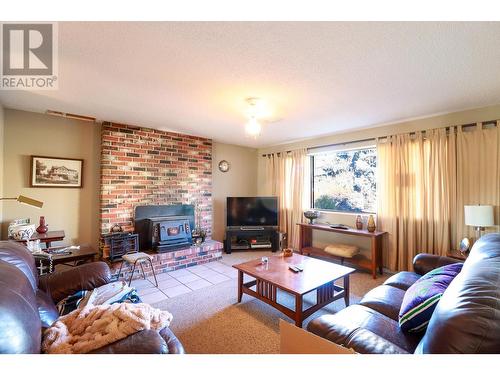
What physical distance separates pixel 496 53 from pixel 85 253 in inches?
164

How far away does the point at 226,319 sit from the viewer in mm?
2219

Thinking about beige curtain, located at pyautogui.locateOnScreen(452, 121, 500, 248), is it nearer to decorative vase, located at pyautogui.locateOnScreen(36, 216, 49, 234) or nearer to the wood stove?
the wood stove

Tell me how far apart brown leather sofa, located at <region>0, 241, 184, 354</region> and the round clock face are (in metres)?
3.28

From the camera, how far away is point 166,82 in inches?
83.7

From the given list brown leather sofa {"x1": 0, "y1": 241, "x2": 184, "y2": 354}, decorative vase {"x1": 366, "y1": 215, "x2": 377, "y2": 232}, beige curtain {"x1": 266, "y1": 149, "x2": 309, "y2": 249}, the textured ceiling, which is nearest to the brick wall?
the textured ceiling

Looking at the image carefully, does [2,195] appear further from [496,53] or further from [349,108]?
[496,53]

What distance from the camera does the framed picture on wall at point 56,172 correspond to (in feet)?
10.1

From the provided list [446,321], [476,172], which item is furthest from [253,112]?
[476,172]

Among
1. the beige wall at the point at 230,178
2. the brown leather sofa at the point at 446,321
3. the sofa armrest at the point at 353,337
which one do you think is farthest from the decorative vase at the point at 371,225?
the beige wall at the point at 230,178

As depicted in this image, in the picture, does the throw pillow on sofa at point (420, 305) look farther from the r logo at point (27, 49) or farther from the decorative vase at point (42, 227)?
the decorative vase at point (42, 227)

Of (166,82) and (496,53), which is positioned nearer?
(496,53)

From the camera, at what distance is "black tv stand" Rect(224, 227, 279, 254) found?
4.58 metres

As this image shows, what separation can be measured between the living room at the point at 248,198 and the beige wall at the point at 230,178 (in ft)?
0.17
